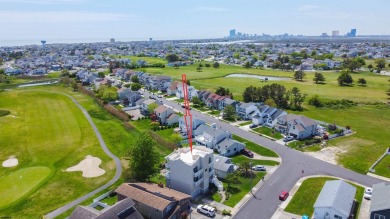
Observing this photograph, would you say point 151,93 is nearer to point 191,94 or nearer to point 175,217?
point 191,94

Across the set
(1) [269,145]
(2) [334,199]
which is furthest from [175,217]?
(1) [269,145]

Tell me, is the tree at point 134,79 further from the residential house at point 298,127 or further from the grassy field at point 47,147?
the residential house at point 298,127

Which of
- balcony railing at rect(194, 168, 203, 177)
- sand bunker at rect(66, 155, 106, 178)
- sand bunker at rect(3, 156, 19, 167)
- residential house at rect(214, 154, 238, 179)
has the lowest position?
sand bunker at rect(3, 156, 19, 167)

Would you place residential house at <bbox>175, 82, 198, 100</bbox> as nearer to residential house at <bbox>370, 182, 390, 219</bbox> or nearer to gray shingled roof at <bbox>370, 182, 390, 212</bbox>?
gray shingled roof at <bbox>370, 182, 390, 212</bbox>

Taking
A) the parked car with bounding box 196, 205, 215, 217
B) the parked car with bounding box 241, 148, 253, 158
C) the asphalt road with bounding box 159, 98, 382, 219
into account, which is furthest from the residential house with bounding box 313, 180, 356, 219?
the parked car with bounding box 241, 148, 253, 158

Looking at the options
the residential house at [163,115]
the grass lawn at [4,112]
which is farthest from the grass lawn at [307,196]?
the grass lawn at [4,112]
